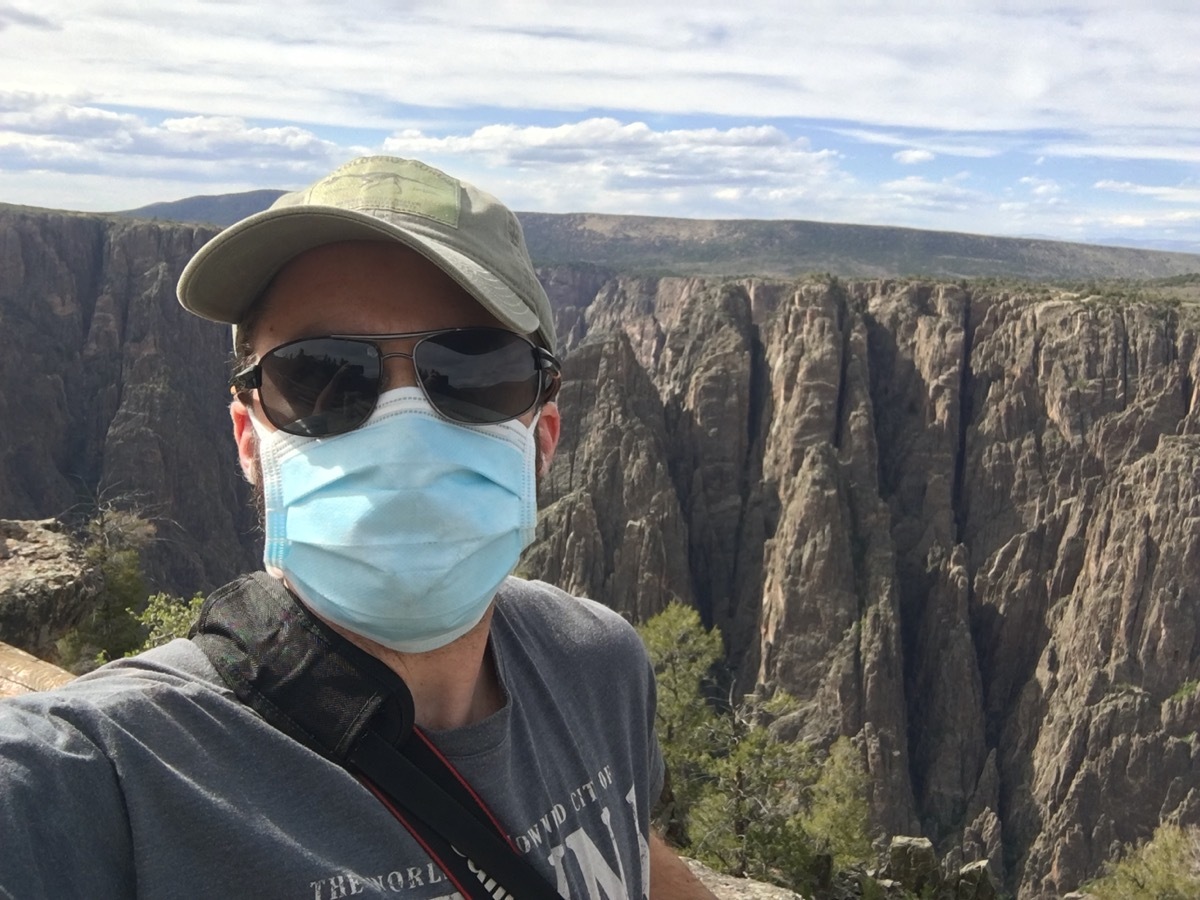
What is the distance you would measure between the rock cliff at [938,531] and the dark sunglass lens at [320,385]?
149ft

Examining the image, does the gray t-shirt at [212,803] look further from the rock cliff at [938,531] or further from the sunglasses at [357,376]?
the rock cliff at [938,531]

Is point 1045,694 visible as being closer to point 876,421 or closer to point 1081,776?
point 1081,776

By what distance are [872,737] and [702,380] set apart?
22.9 metres

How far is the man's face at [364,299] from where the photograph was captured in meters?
2.53

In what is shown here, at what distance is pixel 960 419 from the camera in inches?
2121

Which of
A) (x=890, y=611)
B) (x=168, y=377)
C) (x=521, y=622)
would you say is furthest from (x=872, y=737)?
(x=168, y=377)

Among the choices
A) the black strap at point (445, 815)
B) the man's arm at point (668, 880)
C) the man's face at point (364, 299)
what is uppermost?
the man's face at point (364, 299)

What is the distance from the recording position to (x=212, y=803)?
186 cm

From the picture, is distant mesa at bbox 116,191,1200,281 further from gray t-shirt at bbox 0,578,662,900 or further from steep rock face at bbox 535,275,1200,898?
gray t-shirt at bbox 0,578,662,900

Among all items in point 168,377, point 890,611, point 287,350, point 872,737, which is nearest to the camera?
point 287,350

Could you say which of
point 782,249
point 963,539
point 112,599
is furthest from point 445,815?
point 782,249

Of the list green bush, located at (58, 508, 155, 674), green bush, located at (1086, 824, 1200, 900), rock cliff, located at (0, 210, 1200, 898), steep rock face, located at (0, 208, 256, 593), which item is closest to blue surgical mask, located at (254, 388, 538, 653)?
green bush, located at (58, 508, 155, 674)

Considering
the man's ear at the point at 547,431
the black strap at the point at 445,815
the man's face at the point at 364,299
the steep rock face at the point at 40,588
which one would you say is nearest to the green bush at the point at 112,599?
the steep rock face at the point at 40,588

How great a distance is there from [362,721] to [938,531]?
53.8 meters
